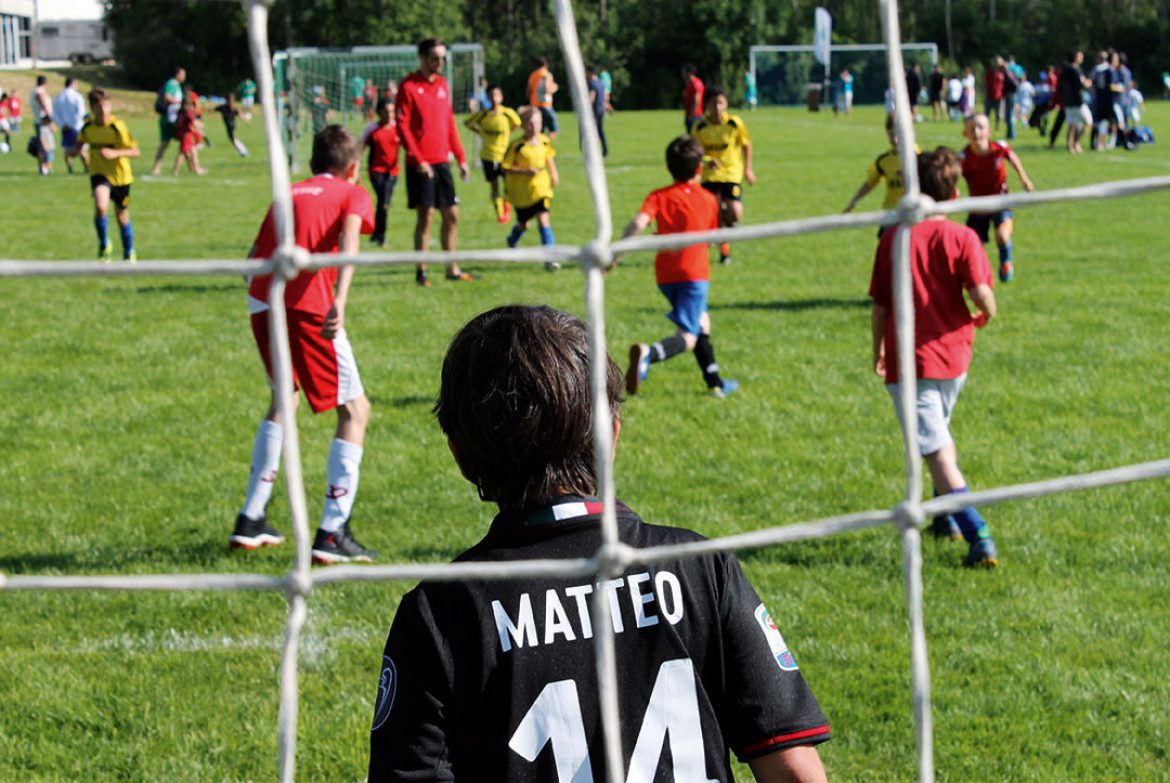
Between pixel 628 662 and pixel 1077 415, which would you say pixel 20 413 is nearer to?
pixel 1077 415

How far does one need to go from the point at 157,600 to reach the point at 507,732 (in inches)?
127

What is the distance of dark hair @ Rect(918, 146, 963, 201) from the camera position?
533 centimetres

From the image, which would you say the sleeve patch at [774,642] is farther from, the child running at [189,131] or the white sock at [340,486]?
the child running at [189,131]

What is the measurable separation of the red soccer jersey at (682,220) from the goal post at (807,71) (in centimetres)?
4087

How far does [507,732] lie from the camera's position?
5.98ft

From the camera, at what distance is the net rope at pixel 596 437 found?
1799mm

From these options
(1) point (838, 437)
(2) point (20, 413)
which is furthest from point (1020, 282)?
(2) point (20, 413)

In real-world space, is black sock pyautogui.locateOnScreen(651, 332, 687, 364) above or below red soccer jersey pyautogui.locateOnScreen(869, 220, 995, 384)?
below

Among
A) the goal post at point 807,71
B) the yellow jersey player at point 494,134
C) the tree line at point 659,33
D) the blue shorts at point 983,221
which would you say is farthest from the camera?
the tree line at point 659,33

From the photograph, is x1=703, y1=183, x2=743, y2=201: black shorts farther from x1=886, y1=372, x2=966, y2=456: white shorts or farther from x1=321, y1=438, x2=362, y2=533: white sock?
x1=321, y1=438, x2=362, y2=533: white sock

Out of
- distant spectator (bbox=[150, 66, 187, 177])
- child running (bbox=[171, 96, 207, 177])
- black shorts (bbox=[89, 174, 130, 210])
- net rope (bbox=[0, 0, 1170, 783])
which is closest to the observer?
net rope (bbox=[0, 0, 1170, 783])

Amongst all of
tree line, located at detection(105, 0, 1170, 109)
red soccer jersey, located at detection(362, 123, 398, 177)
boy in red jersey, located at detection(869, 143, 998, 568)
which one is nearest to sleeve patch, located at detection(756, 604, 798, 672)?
boy in red jersey, located at detection(869, 143, 998, 568)

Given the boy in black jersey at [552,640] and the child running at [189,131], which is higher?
the child running at [189,131]

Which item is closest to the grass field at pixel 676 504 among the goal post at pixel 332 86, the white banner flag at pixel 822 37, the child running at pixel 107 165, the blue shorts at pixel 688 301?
the blue shorts at pixel 688 301
